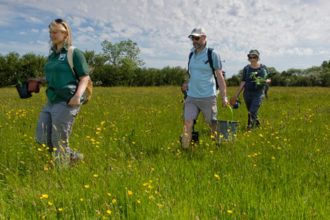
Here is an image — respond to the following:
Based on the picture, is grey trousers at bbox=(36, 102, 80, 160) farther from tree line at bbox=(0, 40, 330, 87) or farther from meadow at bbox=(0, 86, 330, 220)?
tree line at bbox=(0, 40, 330, 87)

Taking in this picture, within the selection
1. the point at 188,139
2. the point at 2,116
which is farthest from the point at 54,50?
the point at 2,116

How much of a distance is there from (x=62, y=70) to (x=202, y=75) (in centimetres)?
212

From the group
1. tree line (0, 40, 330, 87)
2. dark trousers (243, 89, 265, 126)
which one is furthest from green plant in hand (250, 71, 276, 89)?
tree line (0, 40, 330, 87)

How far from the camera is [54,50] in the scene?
10.8 ft

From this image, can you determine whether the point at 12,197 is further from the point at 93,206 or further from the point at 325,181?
the point at 325,181

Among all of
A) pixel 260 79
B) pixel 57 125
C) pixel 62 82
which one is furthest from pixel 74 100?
pixel 260 79

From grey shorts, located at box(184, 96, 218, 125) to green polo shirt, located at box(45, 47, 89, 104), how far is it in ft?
6.01

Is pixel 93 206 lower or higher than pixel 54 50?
lower

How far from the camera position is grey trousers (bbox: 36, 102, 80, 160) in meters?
3.19

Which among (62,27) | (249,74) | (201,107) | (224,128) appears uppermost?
(62,27)

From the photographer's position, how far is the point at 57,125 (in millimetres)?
3213

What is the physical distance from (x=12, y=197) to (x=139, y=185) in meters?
1.28

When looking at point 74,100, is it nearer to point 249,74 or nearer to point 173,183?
point 173,183

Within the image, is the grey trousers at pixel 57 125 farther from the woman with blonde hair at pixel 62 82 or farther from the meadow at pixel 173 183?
the meadow at pixel 173 183
